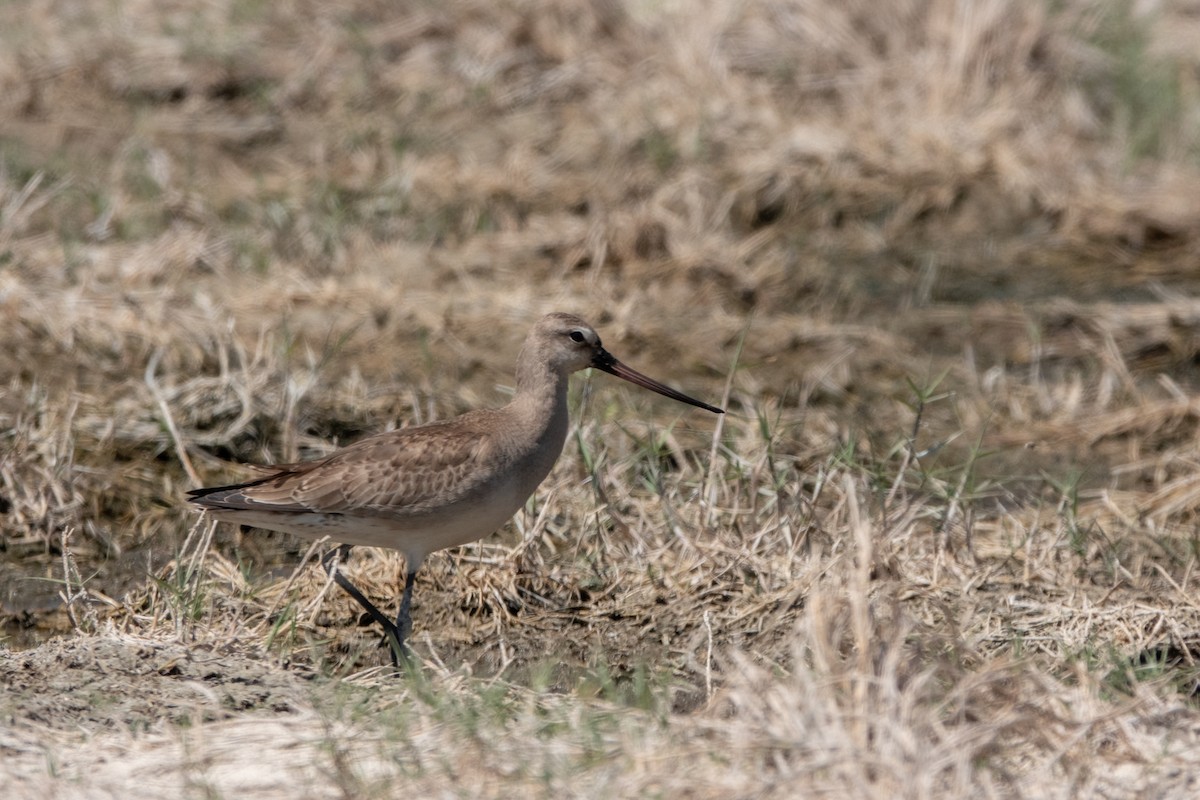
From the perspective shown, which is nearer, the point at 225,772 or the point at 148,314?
the point at 225,772

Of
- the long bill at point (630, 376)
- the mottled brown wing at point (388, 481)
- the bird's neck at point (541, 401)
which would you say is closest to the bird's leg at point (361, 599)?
the mottled brown wing at point (388, 481)

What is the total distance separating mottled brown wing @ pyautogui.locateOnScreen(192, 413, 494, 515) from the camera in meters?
5.66

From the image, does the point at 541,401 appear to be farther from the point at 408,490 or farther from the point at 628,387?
the point at 628,387

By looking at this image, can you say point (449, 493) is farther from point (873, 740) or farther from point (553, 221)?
point (553, 221)

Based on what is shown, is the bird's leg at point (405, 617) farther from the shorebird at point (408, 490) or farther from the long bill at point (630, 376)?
the long bill at point (630, 376)

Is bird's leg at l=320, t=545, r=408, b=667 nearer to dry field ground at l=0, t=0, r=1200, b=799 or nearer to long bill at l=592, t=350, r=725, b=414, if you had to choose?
dry field ground at l=0, t=0, r=1200, b=799

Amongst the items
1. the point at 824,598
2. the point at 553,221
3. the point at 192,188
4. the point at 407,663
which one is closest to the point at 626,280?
the point at 553,221

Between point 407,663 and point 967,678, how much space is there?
1.66 m

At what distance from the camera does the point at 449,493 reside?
564cm

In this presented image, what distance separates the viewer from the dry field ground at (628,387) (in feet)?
14.2

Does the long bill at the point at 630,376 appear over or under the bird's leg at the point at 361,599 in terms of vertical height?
over

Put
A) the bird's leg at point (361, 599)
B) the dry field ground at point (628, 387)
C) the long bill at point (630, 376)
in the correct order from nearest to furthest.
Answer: the dry field ground at point (628, 387) < the bird's leg at point (361, 599) < the long bill at point (630, 376)

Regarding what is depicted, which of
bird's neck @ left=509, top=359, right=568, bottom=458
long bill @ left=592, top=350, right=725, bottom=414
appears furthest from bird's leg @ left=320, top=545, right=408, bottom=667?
long bill @ left=592, top=350, right=725, bottom=414

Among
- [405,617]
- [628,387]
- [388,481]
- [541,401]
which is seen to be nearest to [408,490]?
[388,481]
